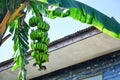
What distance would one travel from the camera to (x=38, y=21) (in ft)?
19.6

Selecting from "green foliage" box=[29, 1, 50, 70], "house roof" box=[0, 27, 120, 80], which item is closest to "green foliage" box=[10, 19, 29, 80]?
"green foliage" box=[29, 1, 50, 70]

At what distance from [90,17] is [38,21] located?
2.83ft

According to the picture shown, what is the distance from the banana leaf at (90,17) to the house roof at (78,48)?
3.08 m

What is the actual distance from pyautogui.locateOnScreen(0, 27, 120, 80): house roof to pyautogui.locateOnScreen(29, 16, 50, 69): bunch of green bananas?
11.9ft

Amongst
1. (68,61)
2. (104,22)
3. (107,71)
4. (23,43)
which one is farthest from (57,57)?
(104,22)

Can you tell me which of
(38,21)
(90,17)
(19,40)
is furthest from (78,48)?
(38,21)

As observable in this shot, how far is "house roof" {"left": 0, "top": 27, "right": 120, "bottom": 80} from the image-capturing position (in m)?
9.59

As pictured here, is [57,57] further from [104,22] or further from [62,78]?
[104,22]

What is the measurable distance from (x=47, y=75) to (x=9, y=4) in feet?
21.5

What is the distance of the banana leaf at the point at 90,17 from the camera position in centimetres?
607

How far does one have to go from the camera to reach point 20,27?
6695mm

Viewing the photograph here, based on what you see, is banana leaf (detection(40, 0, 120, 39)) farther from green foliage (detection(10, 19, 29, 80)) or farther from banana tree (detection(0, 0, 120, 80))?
green foliage (detection(10, 19, 29, 80))

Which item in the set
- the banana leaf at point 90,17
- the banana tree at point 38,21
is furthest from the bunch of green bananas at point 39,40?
the banana leaf at point 90,17

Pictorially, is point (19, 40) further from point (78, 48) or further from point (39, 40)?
point (78, 48)
